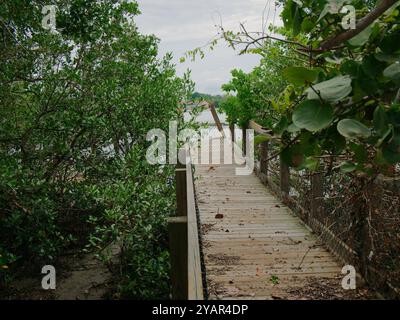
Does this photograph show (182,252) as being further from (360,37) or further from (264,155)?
(264,155)

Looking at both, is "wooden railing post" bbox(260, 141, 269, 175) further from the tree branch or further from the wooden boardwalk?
the tree branch

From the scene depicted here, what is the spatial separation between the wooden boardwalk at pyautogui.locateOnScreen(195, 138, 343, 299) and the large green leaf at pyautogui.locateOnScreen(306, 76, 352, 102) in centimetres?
272

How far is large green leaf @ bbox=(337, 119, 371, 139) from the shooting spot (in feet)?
2.63

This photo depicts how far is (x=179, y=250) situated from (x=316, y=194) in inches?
97.9

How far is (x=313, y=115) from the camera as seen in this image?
792mm

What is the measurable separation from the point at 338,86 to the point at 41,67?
5247 millimetres

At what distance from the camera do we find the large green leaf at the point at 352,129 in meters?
0.80

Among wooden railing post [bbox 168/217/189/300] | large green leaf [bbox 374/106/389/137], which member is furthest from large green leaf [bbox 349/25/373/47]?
wooden railing post [bbox 168/217/189/300]

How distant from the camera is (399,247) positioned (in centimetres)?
286

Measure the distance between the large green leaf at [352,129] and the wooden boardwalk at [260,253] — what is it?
8.83 feet

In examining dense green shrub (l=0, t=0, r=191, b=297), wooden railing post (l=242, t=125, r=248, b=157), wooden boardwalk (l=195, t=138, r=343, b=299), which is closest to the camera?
→ wooden boardwalk (l=195, t=138, r=343, b=299)

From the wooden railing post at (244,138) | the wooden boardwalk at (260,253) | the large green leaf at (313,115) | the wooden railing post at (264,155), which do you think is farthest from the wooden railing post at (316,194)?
the wooden railing post at (244,138)
